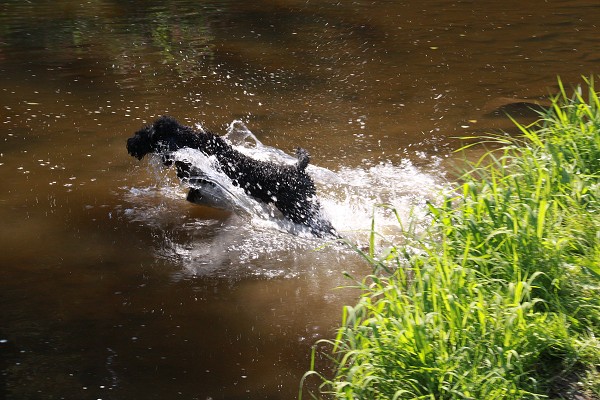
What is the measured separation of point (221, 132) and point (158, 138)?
5.80 ft

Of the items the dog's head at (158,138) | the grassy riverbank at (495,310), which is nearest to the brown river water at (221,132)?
the grassy riverbank at (495,310)

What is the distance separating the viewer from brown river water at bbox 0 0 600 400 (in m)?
4.33

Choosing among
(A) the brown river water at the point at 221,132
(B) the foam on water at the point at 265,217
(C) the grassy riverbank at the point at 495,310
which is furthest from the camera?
(B) the foam on water at the point at 265,217

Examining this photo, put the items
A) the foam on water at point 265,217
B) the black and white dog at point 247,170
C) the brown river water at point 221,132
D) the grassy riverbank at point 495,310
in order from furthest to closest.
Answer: the black and white dog at point 247,170 → the foam on water at point 265,217 → the brown river water at point 221,132 → the grassy riverbank at point 495,310

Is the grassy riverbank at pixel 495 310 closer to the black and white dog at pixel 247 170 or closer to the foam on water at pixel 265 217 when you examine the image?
the foam on water at pixel 265 217

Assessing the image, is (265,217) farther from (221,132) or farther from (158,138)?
(221,132)

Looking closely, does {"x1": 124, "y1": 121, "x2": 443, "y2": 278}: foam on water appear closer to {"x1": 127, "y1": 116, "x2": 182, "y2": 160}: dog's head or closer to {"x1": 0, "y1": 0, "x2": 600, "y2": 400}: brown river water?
{"x1": 0, "y1": 0, "x2": 600, "y2": 400}: brown river water

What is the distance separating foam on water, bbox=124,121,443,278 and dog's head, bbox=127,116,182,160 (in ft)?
0.41

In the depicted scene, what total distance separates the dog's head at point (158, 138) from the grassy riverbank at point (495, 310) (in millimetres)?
2304

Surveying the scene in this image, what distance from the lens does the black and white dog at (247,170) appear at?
559 cm

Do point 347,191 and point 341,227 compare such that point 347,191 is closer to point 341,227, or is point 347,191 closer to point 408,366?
point 341,227

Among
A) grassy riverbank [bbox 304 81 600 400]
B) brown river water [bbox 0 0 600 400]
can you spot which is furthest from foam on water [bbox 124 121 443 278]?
grassy riverbank [bbox 304 81 600 400]

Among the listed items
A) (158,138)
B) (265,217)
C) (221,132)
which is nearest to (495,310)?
(265,217)

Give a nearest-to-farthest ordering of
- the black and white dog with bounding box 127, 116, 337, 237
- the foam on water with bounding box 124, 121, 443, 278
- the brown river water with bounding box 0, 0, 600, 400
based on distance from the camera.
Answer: the brown river water with bounding box 0, 0, 600, 400 < the foam on water with bounding box 124, 121, 443, 278 < the black and white dog with bounding box 127, 116, 337, 237
